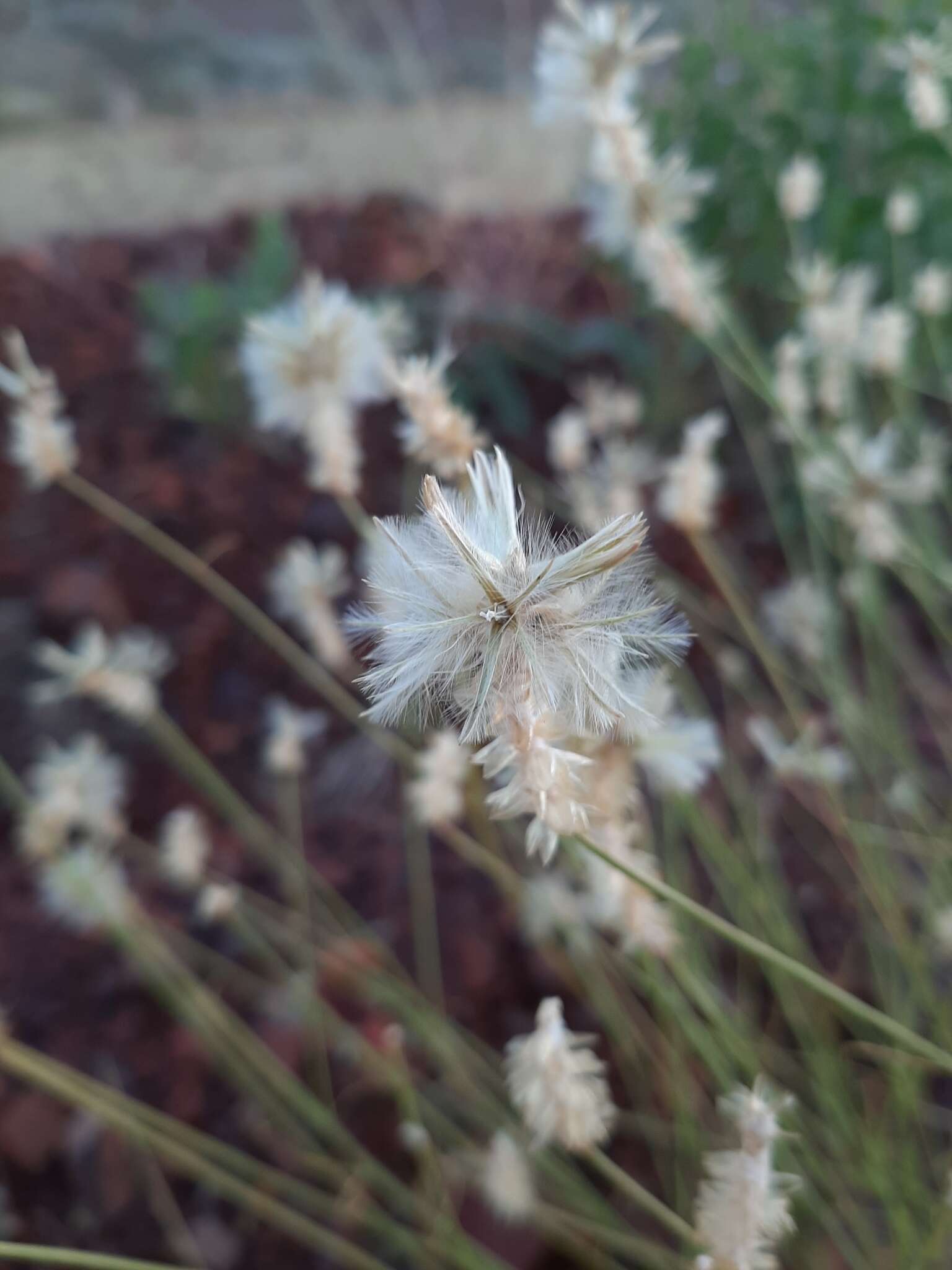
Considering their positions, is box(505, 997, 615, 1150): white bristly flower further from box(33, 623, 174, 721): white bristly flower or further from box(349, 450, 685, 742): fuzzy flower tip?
box(33, 623, 174, 721): white bristly flower

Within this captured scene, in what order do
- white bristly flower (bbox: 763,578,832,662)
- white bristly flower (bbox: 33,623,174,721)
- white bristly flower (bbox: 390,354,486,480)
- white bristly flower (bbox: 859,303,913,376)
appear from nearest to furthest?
white bristly flower (bbox: 390,354,486,480), white bristly flower (bbox: 33,623,174,721), white bristly flower (bbox: 859,303,913,376), white bristly flower (bbox: 763,578,832,662)

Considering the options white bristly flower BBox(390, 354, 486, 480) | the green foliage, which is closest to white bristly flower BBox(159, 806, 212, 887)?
white bristly flower BBox(390, 354, 486, 480)

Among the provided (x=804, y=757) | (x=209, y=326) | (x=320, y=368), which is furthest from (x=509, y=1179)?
(x=209, y=326)

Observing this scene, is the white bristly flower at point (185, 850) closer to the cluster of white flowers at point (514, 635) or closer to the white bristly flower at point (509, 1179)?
the white bristly flower at point (509, 1179)

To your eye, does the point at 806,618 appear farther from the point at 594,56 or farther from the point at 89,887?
the point at 89,887

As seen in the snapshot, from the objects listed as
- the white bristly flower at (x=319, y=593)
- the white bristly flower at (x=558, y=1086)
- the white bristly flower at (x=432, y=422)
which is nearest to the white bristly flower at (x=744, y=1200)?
the white bristly flower at (x=558, y=1086)

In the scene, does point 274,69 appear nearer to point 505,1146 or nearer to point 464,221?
point 464,221
